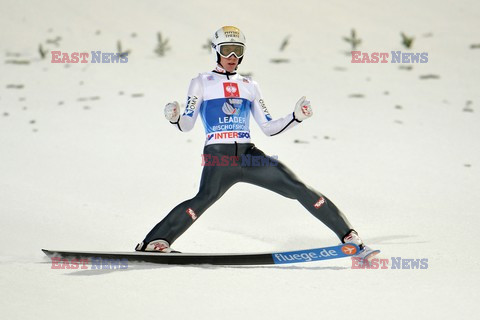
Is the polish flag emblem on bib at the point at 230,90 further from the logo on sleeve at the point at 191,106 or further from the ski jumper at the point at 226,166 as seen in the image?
the logo on sleeve at the point at 191,106

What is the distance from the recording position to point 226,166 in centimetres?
747

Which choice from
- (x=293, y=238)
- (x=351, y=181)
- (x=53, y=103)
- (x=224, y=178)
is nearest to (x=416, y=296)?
(x=224, y=178)

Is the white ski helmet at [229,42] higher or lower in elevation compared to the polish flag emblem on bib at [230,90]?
higher

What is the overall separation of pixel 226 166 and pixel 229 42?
1.16 metres

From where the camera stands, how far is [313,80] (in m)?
16.5

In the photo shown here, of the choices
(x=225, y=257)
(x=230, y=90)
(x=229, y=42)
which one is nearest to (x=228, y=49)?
(x=229, y=42)

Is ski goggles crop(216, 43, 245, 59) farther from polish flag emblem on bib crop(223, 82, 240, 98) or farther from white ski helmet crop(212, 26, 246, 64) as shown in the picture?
polish flag emblem on bib crop(223, 82, 240, 98)

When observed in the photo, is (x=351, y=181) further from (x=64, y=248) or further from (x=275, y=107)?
(x=64, y=248)

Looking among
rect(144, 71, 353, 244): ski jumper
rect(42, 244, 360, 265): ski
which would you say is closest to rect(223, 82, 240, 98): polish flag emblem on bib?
rect(144, 71, 353, 244): ski jumper

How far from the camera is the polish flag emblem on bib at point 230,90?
7.55m

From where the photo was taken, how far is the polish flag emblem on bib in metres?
7.55

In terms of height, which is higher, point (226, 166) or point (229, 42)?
point (229, 42)

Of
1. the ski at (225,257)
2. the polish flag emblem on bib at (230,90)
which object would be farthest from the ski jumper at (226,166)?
the ski at (225,257)

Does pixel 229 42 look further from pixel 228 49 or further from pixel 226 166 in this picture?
pixel 226 166
